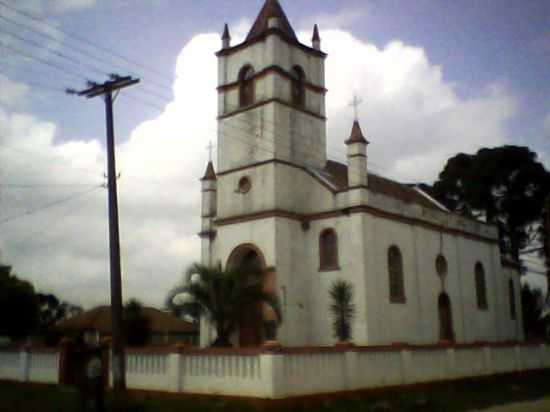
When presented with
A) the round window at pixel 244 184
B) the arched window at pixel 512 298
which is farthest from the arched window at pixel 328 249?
the arched window at pixel 512 298

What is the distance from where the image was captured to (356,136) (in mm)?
24797

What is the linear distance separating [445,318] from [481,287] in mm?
4823

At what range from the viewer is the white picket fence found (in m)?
13.9

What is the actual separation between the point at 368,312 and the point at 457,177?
920 inches

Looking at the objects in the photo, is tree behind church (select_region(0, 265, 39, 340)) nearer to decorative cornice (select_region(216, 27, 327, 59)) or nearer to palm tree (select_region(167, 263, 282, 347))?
palm tree (select_region(167, 263, 282, 347))

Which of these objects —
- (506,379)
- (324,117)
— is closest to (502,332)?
(506,379)

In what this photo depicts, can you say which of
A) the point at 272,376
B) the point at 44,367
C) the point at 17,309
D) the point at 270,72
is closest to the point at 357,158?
the point at 270,72

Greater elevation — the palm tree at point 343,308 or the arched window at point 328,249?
the arched window at point 328,249

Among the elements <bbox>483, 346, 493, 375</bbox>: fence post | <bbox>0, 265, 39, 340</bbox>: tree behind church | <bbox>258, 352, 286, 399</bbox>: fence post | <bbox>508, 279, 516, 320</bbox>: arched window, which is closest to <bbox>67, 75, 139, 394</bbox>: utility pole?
<bbox>258, 352, 286, 399</bbox>: fence post

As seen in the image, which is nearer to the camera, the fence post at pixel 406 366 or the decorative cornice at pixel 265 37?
the fence post at pixel 406 366

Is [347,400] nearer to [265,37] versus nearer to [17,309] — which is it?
[265,37]

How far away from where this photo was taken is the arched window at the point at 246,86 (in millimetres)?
27344

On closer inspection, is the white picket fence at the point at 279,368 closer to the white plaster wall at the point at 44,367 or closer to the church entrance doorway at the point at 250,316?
the white plaster wall at the point at 44,367

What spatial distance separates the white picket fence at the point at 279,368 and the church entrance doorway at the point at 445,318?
7.50 meters
